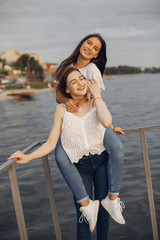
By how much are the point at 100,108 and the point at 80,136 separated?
0.78 ft

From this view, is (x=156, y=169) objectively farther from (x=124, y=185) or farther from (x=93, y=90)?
(x=93, y=90)

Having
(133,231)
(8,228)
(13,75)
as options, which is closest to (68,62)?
(133,231)

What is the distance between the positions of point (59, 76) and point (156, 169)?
7832 millimetres

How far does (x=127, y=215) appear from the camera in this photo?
6.02 meters

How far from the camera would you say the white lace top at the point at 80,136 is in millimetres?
2215

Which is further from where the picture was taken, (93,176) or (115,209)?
(93,176)

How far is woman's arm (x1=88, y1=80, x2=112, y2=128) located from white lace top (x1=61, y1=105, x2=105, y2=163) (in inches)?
3.7

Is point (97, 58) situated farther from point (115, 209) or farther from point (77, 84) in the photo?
point (115, 209)

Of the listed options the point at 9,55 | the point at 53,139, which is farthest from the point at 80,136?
the point at 9,55

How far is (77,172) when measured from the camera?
2225 millimetres

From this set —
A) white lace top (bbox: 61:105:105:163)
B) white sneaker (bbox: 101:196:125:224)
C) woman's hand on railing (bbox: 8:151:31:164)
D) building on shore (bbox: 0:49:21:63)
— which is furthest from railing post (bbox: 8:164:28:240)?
building on shore (bbox: 0:49:21:63)

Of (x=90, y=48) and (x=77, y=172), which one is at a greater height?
(x=90, y=48)

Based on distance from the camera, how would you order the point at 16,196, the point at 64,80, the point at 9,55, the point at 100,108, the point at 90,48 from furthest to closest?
the point at 9,55, the point at 90,48, the point at 64,80, the point at 100,108, the point at 16,196

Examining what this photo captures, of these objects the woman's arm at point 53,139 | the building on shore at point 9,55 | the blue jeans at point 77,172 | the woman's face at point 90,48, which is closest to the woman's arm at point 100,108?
Answer: the blue jeans at point 77,172
